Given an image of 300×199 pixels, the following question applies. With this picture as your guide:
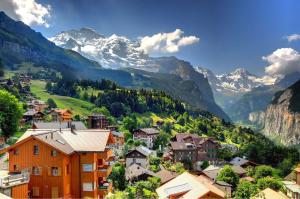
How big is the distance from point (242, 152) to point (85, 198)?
476 feet

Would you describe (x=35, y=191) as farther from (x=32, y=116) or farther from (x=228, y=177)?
(x=32, y=116)

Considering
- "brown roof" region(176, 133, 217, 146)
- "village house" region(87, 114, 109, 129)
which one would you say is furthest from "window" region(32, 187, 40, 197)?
"village house" region(87, 114, 109, 129)

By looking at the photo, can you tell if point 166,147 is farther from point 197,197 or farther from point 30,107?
point 197,197

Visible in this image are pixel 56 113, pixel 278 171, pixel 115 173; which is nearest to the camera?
pixel 115 173

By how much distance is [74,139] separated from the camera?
44.7 m

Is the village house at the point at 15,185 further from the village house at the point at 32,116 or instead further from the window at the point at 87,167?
the village house at the point at 32,116

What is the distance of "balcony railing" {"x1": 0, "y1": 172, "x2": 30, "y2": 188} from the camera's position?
35719 mm

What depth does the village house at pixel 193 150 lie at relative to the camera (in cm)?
15425

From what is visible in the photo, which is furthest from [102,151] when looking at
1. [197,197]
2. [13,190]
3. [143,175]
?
[143,175]

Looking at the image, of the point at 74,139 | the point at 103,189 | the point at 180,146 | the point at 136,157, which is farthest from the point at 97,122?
the point at 74,139

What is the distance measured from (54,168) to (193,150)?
11973 centimetres

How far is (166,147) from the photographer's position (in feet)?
577

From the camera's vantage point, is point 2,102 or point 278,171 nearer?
point 2,102

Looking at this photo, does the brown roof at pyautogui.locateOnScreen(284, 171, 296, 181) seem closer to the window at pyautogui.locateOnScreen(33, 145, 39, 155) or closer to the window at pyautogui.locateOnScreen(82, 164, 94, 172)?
the window at pyautogui.locateOnScreen(82, 164, 94, 172)
